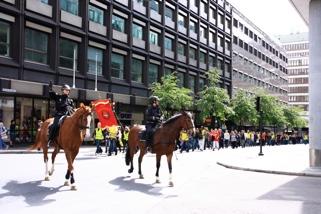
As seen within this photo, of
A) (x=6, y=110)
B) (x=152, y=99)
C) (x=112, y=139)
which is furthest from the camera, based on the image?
(x=6, y=110)

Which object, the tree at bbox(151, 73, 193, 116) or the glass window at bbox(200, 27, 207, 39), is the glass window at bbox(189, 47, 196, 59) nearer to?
the glass window at bbox(200, 27, 207, 39)

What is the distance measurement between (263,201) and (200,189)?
7.02 feet

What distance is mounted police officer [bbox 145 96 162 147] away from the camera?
42.3 feet

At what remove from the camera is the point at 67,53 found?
122ft

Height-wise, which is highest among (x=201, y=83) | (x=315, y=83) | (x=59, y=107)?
(x=201, y=83)

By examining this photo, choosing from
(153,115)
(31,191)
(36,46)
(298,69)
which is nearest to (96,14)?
(36,46)

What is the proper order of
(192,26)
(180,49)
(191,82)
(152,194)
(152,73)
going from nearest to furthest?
(152,194)
(152,73)
(180,49)
(191,82)
(192,26)

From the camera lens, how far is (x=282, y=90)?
4446 inches

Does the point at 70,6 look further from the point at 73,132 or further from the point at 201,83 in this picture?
the point at 201,83

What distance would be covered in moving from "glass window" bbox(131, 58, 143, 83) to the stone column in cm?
2886

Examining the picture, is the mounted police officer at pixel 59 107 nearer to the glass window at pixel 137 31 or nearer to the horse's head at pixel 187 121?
the horse's head at pixel 187 121

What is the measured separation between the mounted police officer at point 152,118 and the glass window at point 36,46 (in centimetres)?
2247

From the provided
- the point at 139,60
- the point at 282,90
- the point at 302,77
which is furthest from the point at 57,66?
the point at 302,77

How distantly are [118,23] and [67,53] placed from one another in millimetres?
7987
